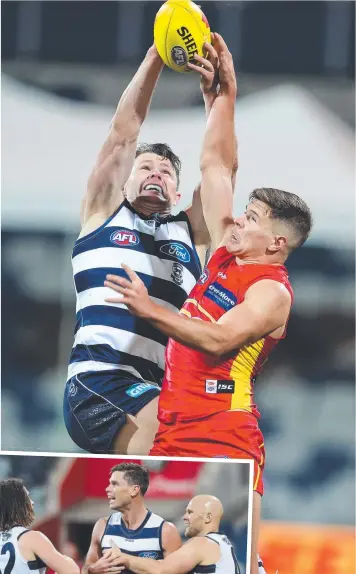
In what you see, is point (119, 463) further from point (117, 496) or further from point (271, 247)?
point (271, 247)

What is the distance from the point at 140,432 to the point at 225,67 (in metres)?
1.28

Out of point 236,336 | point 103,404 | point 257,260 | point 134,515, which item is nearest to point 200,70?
point 257,260

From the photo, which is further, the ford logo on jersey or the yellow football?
the ford logo on jersey

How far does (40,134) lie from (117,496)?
1.38 metres

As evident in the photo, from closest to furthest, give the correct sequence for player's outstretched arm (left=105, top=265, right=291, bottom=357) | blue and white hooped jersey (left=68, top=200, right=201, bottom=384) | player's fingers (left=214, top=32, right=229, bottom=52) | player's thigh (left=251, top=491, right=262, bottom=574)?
player's outstretched arm (left=105, top=265, right=291, bottom=357)
player's thigh (left=251, top=491, right=262, bottom=574)
player's fingers (left=214, top=32, right=229, bottom=52)
blue and white hooped jersey (left=68, top=200, right=201, bottom=384)

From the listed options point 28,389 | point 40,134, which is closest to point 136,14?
point 40,134

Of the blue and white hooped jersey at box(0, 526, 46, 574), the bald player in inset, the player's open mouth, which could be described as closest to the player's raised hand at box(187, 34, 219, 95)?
the player's open mouth

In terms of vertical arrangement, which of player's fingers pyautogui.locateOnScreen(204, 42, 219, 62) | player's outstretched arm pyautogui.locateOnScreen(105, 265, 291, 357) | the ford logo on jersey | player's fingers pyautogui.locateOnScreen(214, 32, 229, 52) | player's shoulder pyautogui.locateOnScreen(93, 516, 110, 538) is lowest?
player's shoulder pyautogui.locateOnScreen(93, 516, 110, 538)

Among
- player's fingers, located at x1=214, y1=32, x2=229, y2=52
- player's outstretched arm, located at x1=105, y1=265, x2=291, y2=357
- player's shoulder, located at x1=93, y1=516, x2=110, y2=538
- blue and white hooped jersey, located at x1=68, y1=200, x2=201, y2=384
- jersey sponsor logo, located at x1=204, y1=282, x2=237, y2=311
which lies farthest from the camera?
blue and white hooped jersey, located at x1=68, y1=200, x2=201, y2=384

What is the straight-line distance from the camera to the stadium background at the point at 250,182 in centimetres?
323

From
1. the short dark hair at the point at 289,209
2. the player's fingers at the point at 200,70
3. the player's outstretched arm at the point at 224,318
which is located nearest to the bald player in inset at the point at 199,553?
the player's outstretched arm at the point at 224,318

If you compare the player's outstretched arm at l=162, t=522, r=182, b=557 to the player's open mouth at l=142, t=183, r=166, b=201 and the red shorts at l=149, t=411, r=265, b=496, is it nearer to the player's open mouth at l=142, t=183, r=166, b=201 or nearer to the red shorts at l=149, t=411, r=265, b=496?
the red shorts at l=149, t=411, r=265, b=496

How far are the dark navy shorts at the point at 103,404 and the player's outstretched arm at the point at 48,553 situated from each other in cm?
53

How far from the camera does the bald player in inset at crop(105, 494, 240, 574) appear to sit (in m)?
2.60
